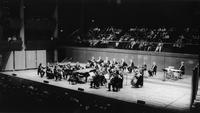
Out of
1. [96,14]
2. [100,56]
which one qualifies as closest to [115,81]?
[100,56]

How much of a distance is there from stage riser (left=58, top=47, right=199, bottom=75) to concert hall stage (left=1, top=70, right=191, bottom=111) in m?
2.77

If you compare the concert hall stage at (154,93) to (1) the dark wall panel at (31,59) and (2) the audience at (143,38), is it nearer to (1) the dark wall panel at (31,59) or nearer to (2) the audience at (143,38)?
(2) the audience at (143,38)

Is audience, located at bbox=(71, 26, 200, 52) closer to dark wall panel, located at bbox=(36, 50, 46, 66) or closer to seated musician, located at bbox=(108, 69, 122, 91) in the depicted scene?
dark wall panel, located at bbox=(36, 50, 46, 66)

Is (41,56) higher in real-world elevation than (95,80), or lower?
higher

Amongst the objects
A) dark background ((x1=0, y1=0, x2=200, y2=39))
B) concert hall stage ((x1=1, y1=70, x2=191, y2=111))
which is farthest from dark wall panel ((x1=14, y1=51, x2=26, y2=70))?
concert hall stage ((x1=1, y1=70, x2=191, y2=111))

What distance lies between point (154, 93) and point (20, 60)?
1369cm

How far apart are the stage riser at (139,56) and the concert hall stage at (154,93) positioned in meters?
2.77

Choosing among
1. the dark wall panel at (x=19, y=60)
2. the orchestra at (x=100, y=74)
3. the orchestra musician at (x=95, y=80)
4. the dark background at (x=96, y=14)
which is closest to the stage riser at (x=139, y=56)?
the orchestra at (x=100, y=74)

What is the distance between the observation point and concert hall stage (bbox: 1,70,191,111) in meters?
12.0

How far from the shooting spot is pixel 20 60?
2359cm

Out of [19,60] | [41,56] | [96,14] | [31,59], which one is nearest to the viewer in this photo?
[19,60]

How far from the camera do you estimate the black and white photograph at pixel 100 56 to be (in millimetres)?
12828

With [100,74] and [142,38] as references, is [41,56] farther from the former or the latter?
[100,74]

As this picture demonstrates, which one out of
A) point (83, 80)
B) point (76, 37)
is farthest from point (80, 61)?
point (83, 80)
